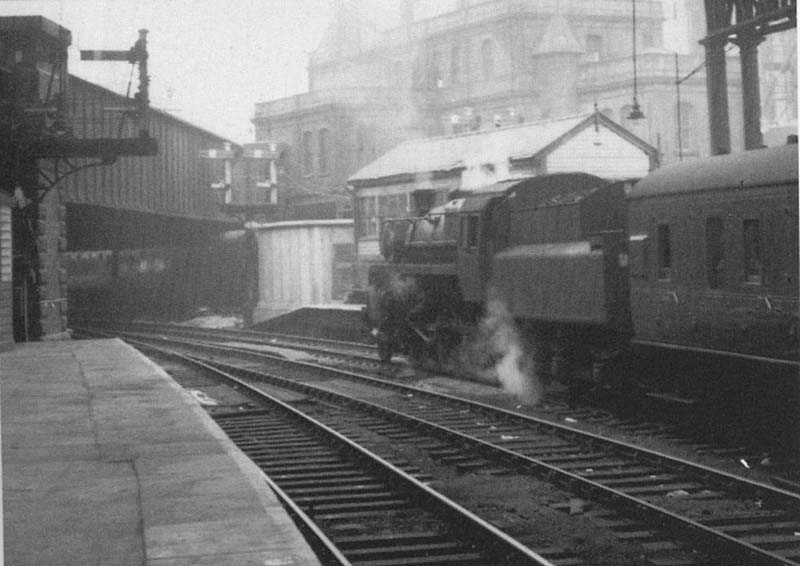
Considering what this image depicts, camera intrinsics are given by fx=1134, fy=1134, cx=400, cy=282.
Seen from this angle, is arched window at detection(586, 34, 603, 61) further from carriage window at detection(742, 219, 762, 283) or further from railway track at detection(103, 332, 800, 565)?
carriage window at detection(742, 219, 762, 283)

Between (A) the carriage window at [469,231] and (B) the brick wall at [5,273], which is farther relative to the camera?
(B) the brick wall at [5,273]

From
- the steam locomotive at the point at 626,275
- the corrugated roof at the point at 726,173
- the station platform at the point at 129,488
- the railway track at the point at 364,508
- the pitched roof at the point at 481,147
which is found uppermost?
the pitched roof at the point at 481,147

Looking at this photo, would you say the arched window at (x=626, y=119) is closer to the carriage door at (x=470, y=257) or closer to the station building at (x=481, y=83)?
the station building at (x=481, y=83)

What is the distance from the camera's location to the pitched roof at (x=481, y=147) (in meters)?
32.2

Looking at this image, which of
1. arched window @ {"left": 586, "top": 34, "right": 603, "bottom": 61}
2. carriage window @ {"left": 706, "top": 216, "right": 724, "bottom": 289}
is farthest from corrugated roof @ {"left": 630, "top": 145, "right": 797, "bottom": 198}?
arched window @ {"left": 586, "top": 34, "right": 603, "bottom": 61}

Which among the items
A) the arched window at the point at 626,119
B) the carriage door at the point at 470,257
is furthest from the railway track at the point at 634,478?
the arched window at the point at 626,119

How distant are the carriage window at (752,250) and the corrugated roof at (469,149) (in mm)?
21235

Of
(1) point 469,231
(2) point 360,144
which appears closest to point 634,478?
(1) point 469,231

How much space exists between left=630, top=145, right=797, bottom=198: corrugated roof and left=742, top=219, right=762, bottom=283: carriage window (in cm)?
36

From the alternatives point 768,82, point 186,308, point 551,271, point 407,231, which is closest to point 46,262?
point 407,231

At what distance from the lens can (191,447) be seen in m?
10.5

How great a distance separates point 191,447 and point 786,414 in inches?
211

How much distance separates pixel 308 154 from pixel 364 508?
103 ft

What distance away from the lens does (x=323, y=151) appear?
134ft
